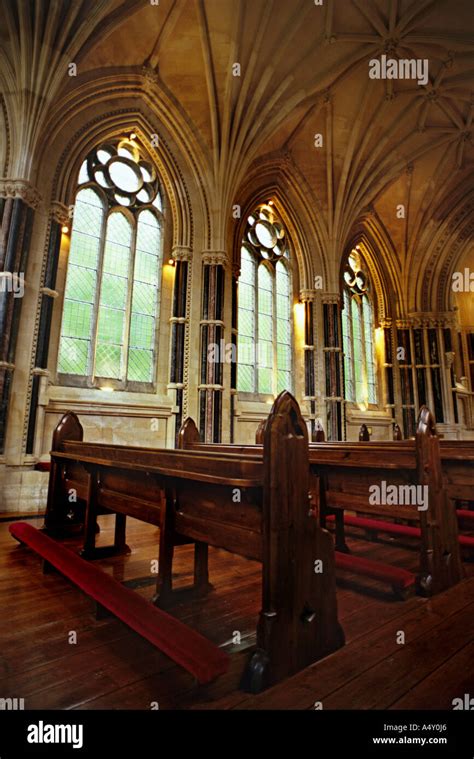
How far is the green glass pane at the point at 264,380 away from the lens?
10609 mm

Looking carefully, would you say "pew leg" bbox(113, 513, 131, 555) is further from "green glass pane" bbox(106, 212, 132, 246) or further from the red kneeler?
"green glass pane" bbox(106, 212, 132, 246)

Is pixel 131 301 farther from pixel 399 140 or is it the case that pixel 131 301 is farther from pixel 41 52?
pixel 399 140

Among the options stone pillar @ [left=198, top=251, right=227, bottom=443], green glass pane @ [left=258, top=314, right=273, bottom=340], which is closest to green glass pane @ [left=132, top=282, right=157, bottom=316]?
stone pillar @ [left=198, top=251, right=227, bottom=443]

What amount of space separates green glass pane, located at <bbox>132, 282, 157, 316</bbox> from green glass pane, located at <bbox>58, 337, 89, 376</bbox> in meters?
1.44

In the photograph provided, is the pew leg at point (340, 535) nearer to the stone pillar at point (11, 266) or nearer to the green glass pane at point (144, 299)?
the stone pillar at point (11, 266)

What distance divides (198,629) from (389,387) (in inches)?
513

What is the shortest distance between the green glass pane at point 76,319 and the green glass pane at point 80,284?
0.46 feet

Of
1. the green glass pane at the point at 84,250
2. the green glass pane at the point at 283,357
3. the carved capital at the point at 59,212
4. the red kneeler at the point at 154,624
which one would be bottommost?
the red kneeler at the point at 154,624

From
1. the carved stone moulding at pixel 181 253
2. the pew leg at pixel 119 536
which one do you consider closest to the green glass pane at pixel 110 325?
the carved stone moulding at pixel 181 253

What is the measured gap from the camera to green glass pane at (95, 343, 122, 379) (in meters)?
8.02

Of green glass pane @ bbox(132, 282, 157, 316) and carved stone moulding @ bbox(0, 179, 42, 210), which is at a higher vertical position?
carved stone moulding @ bbox(0, 179, 42, 210)

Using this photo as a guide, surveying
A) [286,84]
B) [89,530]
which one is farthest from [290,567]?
[286,84]

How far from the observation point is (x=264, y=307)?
36.8 ft
